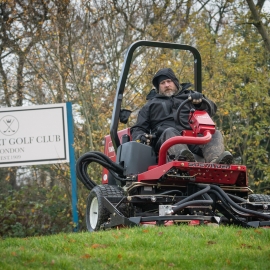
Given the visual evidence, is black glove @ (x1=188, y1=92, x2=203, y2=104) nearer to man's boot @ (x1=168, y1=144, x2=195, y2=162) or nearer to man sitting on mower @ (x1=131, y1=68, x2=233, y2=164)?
man sitting on mower @ (x1=131, y1=68, x2=233, y2=164)

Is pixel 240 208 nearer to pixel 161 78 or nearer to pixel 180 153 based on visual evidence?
pixel 180 153

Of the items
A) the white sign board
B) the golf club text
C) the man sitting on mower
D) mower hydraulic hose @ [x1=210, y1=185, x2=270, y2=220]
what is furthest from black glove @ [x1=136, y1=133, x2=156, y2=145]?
the golf club text

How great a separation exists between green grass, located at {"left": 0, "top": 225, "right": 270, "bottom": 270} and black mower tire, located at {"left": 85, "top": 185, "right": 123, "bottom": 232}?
1338 mm

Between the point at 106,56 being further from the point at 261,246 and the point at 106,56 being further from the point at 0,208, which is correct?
the point at 261,246

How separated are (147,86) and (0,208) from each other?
13.3 feet

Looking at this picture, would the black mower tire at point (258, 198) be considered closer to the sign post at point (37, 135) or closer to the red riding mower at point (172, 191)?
the red riding mower at point (172, 191)

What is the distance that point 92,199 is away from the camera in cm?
980

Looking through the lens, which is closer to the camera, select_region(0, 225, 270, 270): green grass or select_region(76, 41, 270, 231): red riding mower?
select_region(0, 225, 270, 270): green grass

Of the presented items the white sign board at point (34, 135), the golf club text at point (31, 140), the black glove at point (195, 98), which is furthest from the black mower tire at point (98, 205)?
the golf club text at point (31, 140)

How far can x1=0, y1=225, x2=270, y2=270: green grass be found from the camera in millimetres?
6047

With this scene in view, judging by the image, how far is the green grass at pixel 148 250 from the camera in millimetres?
6047

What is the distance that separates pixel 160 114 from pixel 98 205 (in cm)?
152

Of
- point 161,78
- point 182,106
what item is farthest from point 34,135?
point 182,106

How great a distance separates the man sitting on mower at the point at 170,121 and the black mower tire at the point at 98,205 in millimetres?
762
